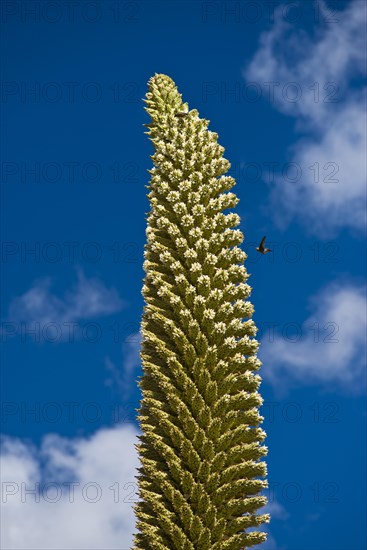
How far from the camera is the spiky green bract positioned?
24266 mm

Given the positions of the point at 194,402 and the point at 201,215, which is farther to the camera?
the point at 201,215

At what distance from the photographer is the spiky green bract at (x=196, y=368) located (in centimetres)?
2427

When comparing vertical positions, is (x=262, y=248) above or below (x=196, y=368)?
above

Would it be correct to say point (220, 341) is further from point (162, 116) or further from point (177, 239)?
point (162, 116)

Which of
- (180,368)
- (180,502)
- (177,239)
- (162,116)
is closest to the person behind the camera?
(180,502)

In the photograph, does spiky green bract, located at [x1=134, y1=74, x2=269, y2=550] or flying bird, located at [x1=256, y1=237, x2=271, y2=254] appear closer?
spiky green bract, located at [x1=134, y1=74, x2=269, y2=550]

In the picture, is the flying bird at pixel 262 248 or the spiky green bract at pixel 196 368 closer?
the spiky green bract at pixel 196 368

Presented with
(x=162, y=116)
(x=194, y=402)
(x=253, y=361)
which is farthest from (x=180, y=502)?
(x=162, y=116)

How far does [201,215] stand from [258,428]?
8.14 meters

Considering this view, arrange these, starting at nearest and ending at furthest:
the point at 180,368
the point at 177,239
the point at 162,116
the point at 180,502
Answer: the point at 180,502
the point at 180,368
the point at 177,239
the point at 162,116

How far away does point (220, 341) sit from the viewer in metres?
26.4

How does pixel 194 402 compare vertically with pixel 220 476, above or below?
above

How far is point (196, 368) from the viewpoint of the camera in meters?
25.6

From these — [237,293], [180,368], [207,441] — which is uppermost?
[237,293]
